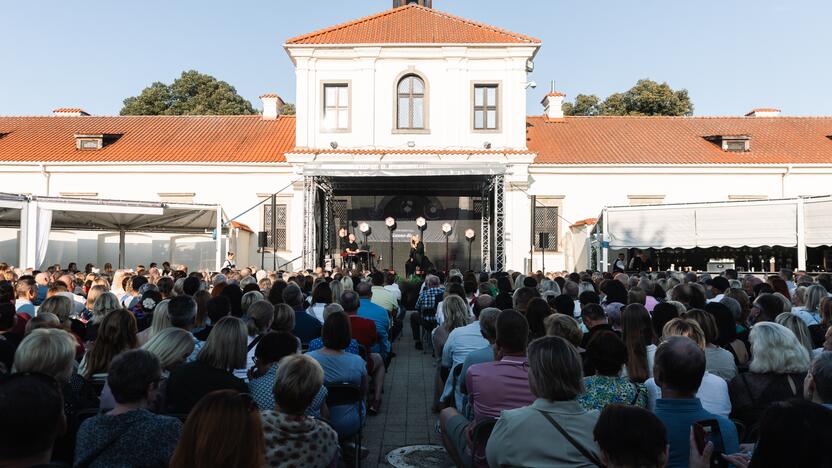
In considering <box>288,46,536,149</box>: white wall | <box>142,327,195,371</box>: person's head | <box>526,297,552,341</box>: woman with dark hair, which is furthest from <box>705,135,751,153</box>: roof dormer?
<box>142,327,195,371</box>: person's head

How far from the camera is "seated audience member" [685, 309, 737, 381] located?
192 inches

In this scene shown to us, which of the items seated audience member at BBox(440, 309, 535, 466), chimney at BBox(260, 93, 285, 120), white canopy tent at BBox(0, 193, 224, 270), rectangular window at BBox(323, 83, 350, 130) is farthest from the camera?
chimney at BBox(260, 93, 285, 120)

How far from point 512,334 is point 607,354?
2.28ft

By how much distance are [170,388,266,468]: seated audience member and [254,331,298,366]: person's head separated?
214 cm

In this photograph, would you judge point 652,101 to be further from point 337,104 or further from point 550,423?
point 550,423

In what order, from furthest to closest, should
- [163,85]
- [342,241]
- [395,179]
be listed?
[163,85]
[342,241]
[395,179]

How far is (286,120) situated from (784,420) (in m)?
30.3

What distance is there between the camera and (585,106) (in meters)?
48.9

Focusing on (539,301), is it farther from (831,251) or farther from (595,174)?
(595,174)

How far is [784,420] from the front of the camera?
2184 millimetres

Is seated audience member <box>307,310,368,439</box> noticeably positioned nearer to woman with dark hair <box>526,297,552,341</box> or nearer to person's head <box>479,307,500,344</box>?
person's head <box>479,307,500,344</box>

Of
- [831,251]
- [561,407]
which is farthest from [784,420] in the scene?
[831,251]

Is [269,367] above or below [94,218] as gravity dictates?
below

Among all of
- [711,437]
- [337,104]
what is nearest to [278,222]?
[337,104]
